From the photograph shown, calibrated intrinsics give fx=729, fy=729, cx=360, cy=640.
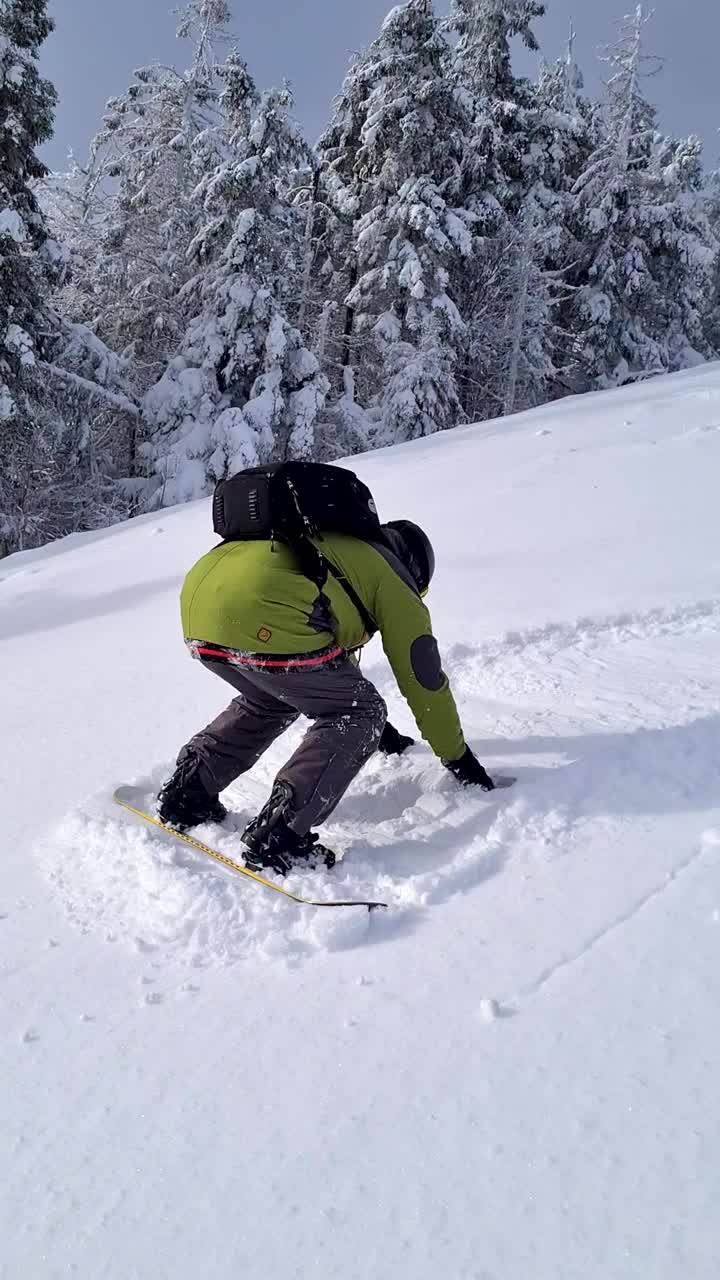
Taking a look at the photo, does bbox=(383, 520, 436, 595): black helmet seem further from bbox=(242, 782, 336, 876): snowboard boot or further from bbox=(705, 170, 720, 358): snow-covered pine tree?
bbox=(705, 170, 720, 358): snow-covered pine tree

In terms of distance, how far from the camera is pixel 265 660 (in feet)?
8.01

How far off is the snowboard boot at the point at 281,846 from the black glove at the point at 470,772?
61cm

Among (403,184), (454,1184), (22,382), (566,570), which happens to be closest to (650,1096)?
(454,1184)

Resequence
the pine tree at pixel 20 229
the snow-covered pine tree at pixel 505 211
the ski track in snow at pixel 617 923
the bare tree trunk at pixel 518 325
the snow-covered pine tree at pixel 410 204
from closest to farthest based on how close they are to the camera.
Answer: the ski track in snow at pixel 617 923, the pine tree at pixel 20 229, the snow-covered pine tree at pixel 410 204, the snow-covered pine tree at pixel 505 211, the bare tree trunk at pixel 518 325

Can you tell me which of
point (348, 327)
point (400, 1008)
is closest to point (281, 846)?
point (400, 1008)

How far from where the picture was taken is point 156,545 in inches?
305

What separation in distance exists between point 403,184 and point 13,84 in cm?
894

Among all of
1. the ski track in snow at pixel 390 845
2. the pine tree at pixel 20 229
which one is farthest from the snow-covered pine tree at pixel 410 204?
the ski track in snow at pixel 390 845

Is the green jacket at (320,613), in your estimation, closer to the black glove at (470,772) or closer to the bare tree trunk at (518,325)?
the black glove at (470,772)

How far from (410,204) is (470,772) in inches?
671

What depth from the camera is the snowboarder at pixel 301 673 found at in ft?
7.91

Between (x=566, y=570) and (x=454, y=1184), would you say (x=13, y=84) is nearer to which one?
(x=566, y=570)

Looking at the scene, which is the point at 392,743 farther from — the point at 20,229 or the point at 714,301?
the point at 714,301

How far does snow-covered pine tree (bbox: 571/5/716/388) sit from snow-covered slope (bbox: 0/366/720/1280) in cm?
2020
